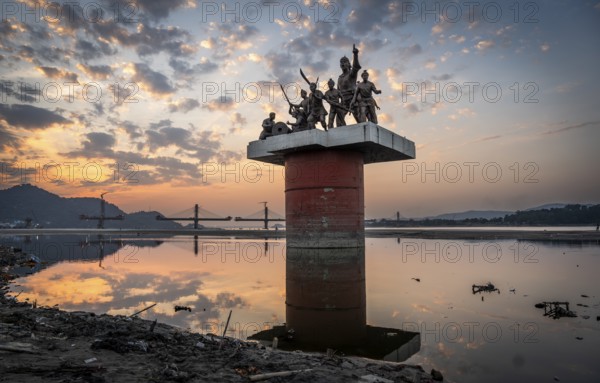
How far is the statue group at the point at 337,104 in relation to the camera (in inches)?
705

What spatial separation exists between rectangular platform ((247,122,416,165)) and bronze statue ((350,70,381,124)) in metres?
1.27

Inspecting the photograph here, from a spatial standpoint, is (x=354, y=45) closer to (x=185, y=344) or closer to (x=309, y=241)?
(x=309, y=241)

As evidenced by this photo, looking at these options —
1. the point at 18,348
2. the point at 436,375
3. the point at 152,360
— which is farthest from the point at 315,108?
the point at 18,348

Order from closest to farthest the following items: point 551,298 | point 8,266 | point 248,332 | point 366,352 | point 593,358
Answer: point 593,358, point 366,352, point 248,332, point 551,298, point 8,266

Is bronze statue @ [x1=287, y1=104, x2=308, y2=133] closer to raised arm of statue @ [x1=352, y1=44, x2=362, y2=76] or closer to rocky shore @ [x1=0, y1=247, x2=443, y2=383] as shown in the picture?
raised arm of statue @ [x1=352, y1=44, x2=362, y2=76]

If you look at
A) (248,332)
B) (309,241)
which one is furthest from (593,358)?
(309,241)

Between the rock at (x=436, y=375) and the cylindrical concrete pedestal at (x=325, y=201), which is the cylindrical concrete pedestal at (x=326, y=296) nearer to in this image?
the cylindrical concrete pedestal at (x=325, y=201)

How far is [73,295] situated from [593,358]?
1476cm

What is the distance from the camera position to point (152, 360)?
6238 mm

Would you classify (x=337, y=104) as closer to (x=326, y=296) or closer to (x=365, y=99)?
(x=365, y=99)

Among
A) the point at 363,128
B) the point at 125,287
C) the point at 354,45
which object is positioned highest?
the point at 354,45

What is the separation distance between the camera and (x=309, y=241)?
16469mm

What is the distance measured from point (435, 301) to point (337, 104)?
9.88 m

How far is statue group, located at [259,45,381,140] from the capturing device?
17.9 m
